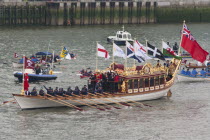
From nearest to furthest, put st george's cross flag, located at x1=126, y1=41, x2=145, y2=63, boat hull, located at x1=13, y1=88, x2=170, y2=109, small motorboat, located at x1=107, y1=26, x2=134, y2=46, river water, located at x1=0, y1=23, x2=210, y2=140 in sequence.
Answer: river water, located at x1=0, y1=23, x2=210, y2=140 < boat hull, located at x1=13, y1=88, x2=170, y2=109 < st george's cross flag, located at x1=126, y1=41, x2=145, y2=63 < small motorboat, located at x1=107, y1=26, x2=134, y2=46

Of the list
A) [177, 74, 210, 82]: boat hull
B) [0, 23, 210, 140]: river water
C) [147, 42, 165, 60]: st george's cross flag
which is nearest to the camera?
[0, 23, 210, 140]: river water

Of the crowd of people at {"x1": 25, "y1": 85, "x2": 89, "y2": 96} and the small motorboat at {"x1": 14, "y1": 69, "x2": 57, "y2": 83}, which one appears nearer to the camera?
the crowd of people at {"x1": 25, "y1": 85, "x2": 89, "y2": 96}

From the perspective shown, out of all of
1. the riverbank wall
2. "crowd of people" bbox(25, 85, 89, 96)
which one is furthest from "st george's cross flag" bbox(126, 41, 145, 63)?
the riverbank wall

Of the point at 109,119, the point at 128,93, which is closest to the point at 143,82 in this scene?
the point at 128,93

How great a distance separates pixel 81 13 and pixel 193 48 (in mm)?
61012

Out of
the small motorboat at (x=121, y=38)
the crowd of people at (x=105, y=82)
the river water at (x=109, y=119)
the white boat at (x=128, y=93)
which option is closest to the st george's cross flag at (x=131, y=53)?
the white boat at (x=128, y=93)

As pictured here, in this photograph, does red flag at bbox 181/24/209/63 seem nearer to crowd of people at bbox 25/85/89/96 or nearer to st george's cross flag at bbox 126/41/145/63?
st george's cross flag at bbox 126/41/145/63

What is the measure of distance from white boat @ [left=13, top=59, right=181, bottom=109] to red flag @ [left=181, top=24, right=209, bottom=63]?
3.01 metres

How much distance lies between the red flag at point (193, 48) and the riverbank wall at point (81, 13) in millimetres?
59607

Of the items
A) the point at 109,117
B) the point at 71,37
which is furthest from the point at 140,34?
the point at 109,117

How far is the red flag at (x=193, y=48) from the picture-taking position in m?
67.6

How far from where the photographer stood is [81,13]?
417 ft

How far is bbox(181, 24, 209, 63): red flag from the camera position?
67562 millimetres

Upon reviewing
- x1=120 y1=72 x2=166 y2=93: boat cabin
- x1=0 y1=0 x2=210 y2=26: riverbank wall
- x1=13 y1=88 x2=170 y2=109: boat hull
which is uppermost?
x1=0 y1=0 x2=210 y2=26: riverbank wall
